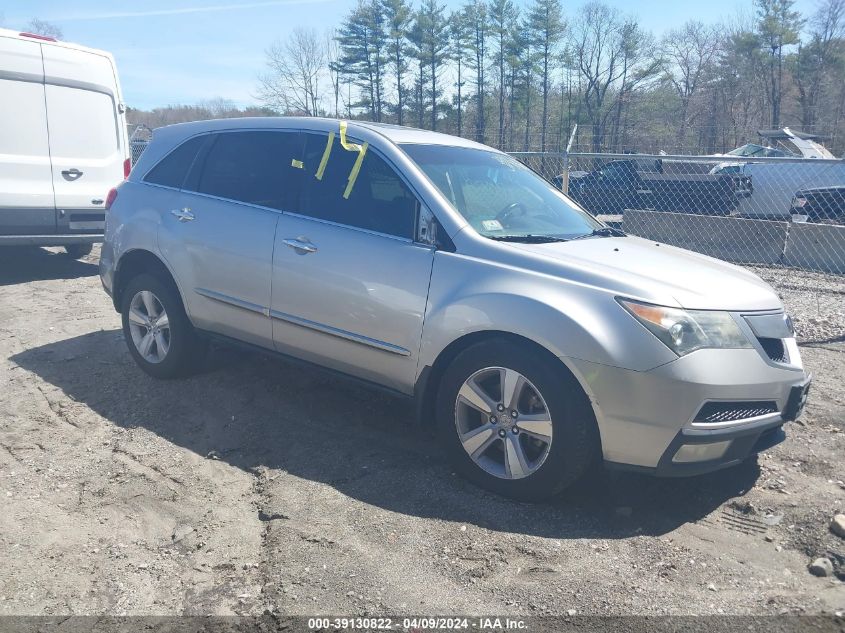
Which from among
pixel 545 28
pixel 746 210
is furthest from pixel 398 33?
pixel 746 210

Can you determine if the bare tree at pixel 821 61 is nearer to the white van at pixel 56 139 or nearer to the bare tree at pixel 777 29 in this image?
the bare tree at pixel 777 29

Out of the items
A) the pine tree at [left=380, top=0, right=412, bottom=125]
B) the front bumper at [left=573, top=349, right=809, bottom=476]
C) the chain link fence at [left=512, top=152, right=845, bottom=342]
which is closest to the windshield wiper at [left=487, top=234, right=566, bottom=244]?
the front bumper at [left=573, top=349, right=809, bottom=476]

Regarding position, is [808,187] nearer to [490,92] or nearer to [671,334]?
[671,334]

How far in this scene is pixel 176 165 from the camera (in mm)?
5066

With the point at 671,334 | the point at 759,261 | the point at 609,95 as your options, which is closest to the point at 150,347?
the point at 671,334

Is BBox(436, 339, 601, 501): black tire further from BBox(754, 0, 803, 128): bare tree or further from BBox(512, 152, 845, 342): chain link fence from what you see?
BBox(754, 0, 803, 128): bare tree

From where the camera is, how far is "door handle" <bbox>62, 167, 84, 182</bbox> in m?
8.48

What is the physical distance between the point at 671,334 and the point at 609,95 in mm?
31383

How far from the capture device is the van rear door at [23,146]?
790cm

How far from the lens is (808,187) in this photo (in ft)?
42.4

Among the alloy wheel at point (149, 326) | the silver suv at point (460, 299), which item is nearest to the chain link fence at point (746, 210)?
the silver suv at point (460, 299)

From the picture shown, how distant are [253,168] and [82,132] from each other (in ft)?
17.2

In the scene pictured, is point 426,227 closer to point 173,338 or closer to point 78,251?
point 173,338

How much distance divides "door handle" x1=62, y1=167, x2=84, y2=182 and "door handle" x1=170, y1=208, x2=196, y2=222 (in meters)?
4.51
